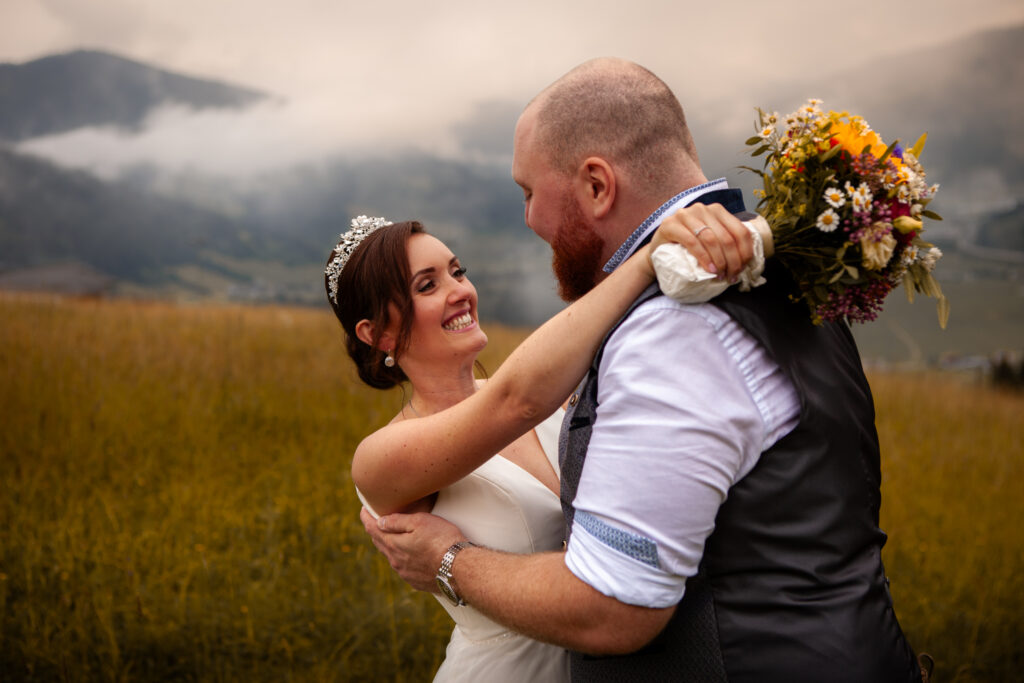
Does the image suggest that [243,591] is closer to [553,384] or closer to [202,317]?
[553,384]

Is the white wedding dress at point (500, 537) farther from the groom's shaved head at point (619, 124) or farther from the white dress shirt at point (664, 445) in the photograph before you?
the groom's shaved head at point (619, 124)

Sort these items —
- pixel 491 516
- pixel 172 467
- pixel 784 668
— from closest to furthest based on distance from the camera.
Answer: pixel 784 668 < pixel 491 516 < pixel 172 467

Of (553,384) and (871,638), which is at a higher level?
(553,384)

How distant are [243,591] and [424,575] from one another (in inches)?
Answer: 109

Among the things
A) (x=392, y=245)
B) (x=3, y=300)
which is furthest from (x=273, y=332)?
(x=392, y=245)

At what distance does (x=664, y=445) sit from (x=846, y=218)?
65cm

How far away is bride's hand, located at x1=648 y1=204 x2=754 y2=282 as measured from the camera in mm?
1454

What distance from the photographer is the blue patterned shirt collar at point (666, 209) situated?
6.09 ft

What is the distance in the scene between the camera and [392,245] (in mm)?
2656

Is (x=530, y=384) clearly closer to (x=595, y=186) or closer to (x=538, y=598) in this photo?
(x=538, y=598)

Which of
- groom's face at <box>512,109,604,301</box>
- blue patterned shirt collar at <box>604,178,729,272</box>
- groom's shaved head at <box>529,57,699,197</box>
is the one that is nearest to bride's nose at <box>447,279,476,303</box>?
groom's face at <box>512,109,604,301</box>

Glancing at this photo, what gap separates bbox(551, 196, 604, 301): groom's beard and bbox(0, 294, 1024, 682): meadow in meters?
2.86

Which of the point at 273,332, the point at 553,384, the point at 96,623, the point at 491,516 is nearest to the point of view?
the point at 553,384

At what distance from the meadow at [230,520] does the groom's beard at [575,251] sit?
2857mm
